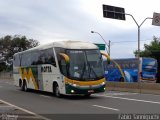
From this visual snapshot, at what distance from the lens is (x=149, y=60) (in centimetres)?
4444

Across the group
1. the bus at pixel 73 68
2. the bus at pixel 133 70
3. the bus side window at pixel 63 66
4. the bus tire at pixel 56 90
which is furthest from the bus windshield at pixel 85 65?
the bus at pixel 133 70

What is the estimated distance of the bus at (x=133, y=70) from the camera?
145ft

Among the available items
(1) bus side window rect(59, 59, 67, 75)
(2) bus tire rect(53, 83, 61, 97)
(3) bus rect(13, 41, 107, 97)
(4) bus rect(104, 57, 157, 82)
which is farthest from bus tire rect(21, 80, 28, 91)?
(4) bus rect(104, 57, 157, 82)

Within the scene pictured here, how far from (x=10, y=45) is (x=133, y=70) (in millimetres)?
66720

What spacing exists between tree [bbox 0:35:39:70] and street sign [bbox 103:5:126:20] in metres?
71.3

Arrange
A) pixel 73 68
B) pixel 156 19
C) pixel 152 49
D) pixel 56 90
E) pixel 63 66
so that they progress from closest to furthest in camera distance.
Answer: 1. pixel 73 68
2. pixel 63 66
3. pixel 56 90
4. pixel 156 19
5. pixel 152 49

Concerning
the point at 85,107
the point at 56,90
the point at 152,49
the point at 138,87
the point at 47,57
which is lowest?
the point at 85,107

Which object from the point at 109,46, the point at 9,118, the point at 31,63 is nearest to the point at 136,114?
the point at 9,118

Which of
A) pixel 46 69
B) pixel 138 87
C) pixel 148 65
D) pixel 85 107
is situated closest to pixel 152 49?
pixel 148 65

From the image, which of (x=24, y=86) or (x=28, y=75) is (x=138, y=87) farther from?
(x=24, y=86)

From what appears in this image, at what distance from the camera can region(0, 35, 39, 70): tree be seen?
106 m

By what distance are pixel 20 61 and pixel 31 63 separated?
13.0 feet

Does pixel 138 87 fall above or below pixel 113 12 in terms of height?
below

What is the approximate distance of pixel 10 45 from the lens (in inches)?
4195
